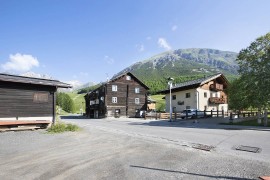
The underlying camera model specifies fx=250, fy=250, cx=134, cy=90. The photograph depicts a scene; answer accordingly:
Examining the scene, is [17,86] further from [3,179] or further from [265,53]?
[265,53]

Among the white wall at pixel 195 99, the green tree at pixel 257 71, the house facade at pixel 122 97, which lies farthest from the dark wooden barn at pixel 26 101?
the house facade at pixel 122 97

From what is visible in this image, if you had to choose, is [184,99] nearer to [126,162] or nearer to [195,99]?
[195,99]

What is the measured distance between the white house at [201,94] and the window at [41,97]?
31.8 meters

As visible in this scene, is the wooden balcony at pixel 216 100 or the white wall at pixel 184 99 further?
the wooden balcony at pixel 216 100

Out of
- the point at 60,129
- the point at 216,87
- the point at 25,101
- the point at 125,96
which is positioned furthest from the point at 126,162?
the point at 125,96

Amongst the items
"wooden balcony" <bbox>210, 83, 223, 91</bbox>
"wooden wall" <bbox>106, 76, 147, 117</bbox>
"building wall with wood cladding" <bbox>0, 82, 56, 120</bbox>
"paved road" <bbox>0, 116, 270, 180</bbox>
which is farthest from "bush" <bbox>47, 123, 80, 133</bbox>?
"wooden balcony" <bbox>210, 83, 223, 91</bbox>

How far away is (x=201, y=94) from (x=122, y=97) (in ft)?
62.3

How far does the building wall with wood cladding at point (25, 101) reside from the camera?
2042 cm

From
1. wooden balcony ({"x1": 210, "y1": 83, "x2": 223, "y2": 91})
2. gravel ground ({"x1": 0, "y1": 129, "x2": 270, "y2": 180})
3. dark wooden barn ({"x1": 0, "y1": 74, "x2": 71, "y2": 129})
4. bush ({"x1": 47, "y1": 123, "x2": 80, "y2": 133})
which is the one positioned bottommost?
gravel ground ({"x1": 0, "y1": 129, "x2": 270, "y2": 180})

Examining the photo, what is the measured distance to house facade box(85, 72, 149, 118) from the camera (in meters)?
57.5

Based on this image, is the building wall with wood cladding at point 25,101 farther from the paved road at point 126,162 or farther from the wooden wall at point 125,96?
the wooden wall at point 125,96

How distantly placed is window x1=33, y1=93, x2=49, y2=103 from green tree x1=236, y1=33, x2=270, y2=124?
20496mm

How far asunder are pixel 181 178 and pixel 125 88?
52.7m

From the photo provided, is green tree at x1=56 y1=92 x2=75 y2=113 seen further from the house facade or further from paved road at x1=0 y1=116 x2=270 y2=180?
paved road at x1=0 y1=116 x2=270 y2=180
